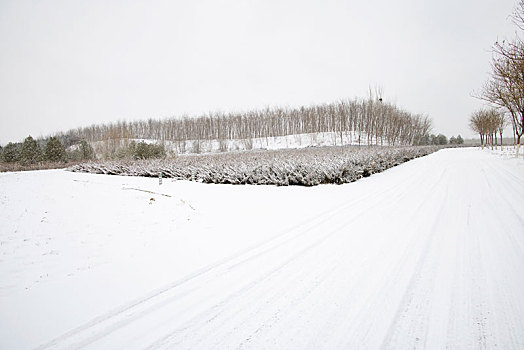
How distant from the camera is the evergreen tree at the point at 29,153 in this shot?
3369 cm

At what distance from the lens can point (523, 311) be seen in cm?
193

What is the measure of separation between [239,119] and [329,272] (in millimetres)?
59374

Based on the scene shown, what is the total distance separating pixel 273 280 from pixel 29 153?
45.2m

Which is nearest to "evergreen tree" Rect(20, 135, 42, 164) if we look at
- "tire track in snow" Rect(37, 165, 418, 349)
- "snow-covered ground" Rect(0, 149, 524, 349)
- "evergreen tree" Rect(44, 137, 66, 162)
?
"evergreen tree" Rect(44, 137, 66, 162)

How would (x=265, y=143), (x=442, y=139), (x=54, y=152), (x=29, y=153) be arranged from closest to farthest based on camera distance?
(x=29, y=153)
(x=54, y=152)
(x=265, y=143)
(x=442, y=139)

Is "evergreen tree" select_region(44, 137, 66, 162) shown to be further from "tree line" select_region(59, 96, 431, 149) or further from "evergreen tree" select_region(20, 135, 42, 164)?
"tree line" select_region(59, 96, 431, 149)

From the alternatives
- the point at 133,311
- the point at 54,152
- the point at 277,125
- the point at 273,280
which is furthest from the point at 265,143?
the point at 133,311

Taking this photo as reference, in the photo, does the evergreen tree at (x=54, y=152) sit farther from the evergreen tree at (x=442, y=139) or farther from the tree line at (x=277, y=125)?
the evergreen tree at (x=442, y=139)

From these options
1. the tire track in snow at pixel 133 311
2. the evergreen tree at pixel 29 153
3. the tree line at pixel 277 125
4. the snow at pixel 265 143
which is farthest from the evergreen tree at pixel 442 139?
the evergreen tree at pixel 29 153

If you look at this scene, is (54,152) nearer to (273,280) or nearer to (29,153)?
(29,153)

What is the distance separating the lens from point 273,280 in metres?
2.57

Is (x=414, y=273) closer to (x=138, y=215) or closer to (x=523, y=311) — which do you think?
(x=523, y=311)

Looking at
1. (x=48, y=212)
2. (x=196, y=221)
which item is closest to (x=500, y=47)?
(x=196, y=221)

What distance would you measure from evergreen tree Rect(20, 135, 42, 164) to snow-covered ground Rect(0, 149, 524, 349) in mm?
38861
